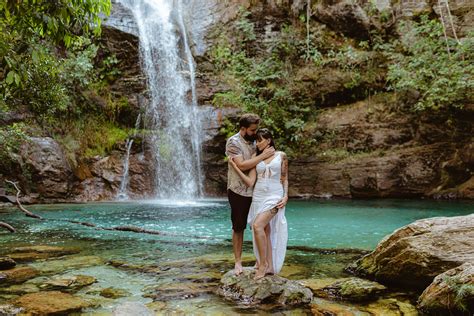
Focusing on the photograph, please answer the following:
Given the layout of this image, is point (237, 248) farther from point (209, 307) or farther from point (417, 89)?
point (417, 89)

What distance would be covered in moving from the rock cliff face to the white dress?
12810mm

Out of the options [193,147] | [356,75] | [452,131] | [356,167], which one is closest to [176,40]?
[193,147]

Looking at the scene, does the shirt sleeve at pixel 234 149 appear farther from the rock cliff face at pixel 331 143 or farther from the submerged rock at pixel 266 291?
the rock cliff face at pixel 331 143

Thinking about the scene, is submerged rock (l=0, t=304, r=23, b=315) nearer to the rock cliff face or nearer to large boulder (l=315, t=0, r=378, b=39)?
the rock cliff face

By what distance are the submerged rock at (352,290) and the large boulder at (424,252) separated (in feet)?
1.09

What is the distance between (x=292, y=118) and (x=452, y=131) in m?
6.78

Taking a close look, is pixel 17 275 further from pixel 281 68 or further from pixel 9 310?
pixel 281 68

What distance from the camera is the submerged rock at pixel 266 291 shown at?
159 inches

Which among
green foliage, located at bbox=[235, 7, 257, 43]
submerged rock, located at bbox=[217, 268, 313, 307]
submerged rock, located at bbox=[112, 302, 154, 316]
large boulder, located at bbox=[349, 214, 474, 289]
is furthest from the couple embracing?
green foliage, located at bbox=[235, 7, 257, 43]

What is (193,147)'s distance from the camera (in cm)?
1861

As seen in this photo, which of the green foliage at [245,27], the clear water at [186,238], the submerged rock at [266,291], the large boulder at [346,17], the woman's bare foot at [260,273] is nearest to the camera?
the submerged rock at [266,291]

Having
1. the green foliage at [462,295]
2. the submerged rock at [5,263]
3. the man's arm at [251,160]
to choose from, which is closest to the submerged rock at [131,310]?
the man's arm at [251,160]

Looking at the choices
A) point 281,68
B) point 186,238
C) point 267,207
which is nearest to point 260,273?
point 267,207

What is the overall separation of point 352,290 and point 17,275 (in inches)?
159
